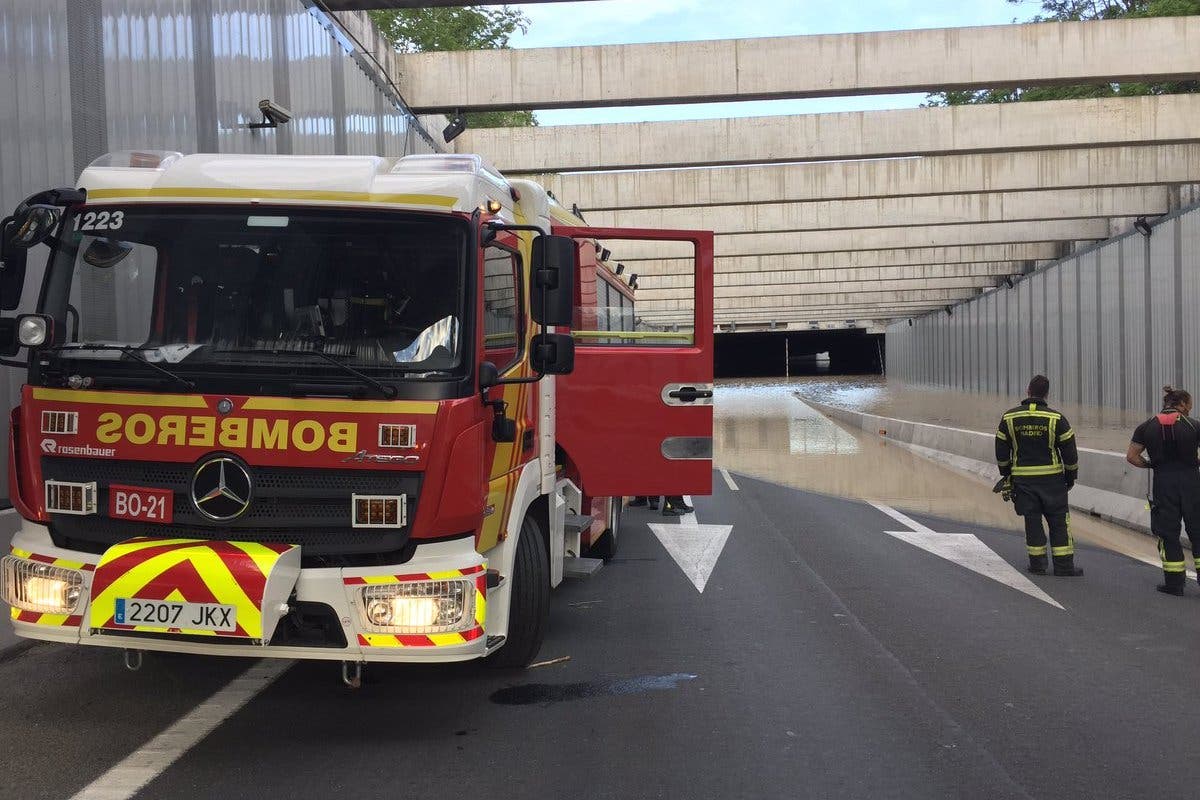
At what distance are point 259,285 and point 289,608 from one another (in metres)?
1.50

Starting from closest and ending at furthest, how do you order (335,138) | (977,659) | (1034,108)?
1. (977,659)
2. (335,138)
3. (1034,108)

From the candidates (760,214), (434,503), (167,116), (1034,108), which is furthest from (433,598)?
(760,214)

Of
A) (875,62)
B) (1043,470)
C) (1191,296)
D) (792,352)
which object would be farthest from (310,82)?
(792,352)

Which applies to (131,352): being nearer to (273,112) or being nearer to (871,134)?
(273,112)

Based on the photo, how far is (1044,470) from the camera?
1007 centimetres

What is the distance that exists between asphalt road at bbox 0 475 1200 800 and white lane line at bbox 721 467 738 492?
9171 mm

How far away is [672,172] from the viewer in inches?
1021

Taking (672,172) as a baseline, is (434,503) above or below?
below

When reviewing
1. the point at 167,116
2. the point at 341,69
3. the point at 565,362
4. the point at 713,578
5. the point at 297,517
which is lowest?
the point at 713,578

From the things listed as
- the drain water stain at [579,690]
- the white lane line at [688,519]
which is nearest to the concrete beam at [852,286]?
the white lane line at [688,519]

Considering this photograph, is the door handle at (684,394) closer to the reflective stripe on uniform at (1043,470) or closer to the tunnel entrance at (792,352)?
the reflective stripe on uniform at (1043,470)

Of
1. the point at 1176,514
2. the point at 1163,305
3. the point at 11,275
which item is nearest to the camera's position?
the point at 11,275

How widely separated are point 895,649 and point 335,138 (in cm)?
1095

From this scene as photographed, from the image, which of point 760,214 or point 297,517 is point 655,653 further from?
point 760,214
